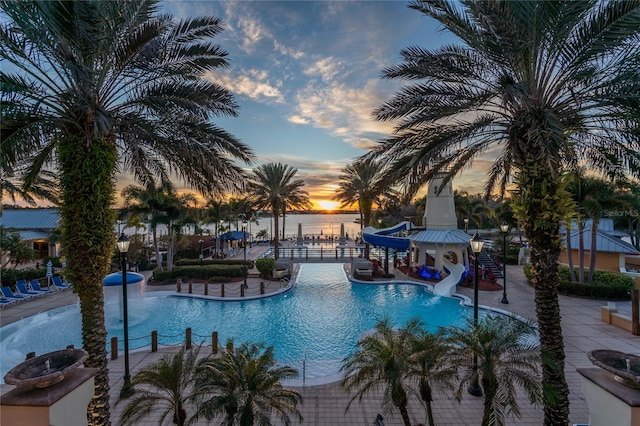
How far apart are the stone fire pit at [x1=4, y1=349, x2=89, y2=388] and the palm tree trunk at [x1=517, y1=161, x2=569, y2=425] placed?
7.94 metres

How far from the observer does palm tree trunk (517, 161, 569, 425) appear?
575cm

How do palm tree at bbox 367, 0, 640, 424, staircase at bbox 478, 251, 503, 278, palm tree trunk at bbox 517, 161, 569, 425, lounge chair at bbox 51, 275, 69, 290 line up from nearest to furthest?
palm tree at bbox 367, 0, 640, 424 < palm tree trunk at bbox 517, 161, 569, 425 < lounge chair at bbox 51, 275, 69, 290 < staircase at bbox 478, 251, 503, 278

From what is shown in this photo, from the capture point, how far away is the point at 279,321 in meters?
14.4

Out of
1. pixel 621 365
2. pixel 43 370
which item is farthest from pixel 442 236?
pixel 43 370

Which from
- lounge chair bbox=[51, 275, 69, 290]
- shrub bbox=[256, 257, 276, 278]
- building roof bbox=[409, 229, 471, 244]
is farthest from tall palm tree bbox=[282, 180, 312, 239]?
lounge chair bbox=[51, 275, 69, 290]

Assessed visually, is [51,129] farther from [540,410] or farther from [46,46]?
[540,410]

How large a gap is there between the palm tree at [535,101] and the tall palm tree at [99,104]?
4.33m

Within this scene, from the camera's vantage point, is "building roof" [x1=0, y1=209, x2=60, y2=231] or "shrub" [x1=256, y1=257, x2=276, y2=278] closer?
"shrub" [x1=256, y1=257, x2=276, y2=278]

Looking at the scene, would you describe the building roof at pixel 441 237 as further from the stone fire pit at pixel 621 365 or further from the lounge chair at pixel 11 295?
the lounge chair at pixel 11 295

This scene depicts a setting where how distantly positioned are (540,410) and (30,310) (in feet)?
67.8

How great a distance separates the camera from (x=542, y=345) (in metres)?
6.04

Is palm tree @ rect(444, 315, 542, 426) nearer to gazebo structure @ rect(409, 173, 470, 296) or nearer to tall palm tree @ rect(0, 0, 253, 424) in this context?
tall palm tree @ rect(0, 0, 253, 424)

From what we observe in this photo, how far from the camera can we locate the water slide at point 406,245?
17.4 meters

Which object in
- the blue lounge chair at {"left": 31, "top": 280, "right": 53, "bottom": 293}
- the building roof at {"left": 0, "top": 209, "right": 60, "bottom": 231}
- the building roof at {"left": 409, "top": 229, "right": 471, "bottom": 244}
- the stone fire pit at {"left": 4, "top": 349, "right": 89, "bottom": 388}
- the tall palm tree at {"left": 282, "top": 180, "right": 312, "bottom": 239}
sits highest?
the tall palm tree at {"left": 282, "top": 180, "right": 312, "bottom": 239}
